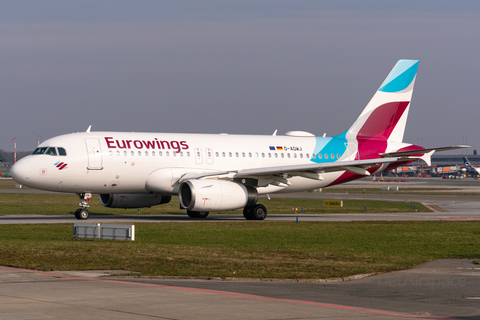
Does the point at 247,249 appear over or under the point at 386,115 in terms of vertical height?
under

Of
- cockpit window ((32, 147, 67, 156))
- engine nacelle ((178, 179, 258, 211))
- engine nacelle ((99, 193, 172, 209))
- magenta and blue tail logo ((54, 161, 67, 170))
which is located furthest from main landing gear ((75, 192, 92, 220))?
engine nacelle ((178, 179, 258, 211))

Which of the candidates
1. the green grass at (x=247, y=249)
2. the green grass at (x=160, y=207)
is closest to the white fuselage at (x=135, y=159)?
the green grass at (x=247, y=249)

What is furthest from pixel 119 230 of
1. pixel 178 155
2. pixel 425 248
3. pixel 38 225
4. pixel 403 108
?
pixel 403 108

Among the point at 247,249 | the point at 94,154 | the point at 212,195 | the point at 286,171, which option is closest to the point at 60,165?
the point at 94,154

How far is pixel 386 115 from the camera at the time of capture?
43438 millimetres

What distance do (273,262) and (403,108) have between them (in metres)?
28.7

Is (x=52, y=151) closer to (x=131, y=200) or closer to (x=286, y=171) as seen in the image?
(x=131, y=200)

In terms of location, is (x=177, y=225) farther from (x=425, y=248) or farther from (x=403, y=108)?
(x=403, y=108)

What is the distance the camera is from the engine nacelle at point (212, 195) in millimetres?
33781

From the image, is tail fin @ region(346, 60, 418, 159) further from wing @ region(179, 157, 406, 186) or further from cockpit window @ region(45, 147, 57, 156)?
cockpit window @ region(45, 147, 57, 156)

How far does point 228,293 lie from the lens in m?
12.9

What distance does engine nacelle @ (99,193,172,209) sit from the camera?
37938 millimetres

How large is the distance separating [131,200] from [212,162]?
5.17 m

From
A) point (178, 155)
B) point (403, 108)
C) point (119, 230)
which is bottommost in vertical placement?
point (119, 230)
